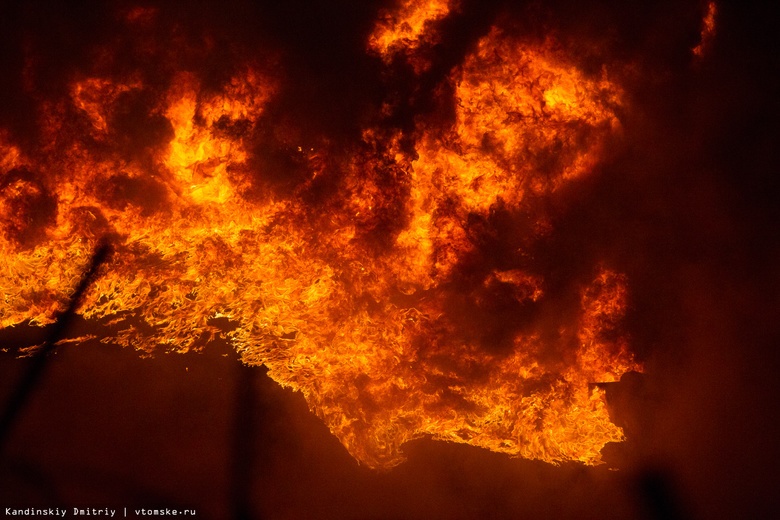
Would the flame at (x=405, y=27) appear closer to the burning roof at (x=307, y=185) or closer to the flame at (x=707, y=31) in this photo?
the burning roof at (x=307, y=185)

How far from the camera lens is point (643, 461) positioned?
18.0 feet

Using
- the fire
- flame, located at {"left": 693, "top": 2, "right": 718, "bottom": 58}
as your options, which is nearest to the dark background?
flame, located at {"left": 693, "top": 2, "right": 718, "bottom": 58}

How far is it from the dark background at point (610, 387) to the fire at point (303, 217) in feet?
0.98

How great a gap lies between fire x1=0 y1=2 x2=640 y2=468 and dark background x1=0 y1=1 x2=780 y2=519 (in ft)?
0.98

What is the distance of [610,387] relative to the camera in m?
5.55

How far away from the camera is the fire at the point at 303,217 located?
18.5 feet

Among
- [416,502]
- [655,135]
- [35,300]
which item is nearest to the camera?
[416,502]

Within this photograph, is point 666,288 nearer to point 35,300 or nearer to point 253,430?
point 253,430

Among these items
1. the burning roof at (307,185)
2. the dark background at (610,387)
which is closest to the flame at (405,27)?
the burning roof at (307,185)

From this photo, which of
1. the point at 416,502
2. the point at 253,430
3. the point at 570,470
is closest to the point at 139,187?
the point at 253,430

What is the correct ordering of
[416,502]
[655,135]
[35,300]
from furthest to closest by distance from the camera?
[655,135]
[35,300]
[416,502]

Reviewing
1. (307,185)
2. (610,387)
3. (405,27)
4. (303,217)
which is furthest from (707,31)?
(303,217)

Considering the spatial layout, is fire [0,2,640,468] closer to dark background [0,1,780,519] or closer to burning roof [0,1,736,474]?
burning roof [0,1,736,474]

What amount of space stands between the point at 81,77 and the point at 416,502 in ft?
20.4
